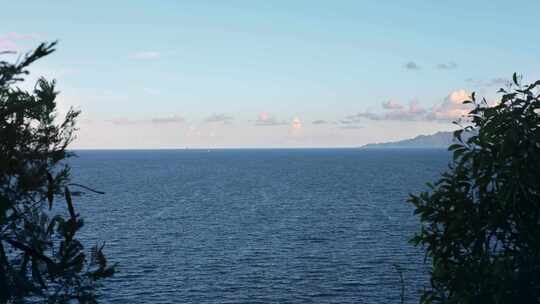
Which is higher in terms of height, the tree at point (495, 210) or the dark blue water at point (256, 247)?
the tree at point (495, 210)

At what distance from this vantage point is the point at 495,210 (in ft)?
53.3

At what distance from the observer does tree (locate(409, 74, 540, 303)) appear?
49.0 feet

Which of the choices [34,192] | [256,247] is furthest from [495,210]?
[256,247]

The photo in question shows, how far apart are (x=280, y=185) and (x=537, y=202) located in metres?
167

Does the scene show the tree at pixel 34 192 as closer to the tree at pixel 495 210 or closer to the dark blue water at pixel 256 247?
the tree at pixel 495 210

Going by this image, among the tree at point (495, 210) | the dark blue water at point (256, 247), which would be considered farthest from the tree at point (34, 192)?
the dark blue water at point (256, 247)

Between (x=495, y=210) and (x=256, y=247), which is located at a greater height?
(x=495, y=210)

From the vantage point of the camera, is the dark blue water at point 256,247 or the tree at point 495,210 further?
the dark blue water at point 256,247

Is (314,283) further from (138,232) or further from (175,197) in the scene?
(175,197)

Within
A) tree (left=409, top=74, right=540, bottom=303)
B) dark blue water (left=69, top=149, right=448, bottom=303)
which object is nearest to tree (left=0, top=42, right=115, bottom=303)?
tree (left=409, top=74, right=540, bottom=303)

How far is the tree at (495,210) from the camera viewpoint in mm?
14938

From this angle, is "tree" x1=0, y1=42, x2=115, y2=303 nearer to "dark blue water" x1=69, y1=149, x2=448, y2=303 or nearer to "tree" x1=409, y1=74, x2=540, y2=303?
"tree" x1=409, y1=74, x2=540, y2=303

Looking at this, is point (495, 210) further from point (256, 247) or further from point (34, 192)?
point (256, 247)

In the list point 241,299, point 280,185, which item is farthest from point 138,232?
point 280,185
